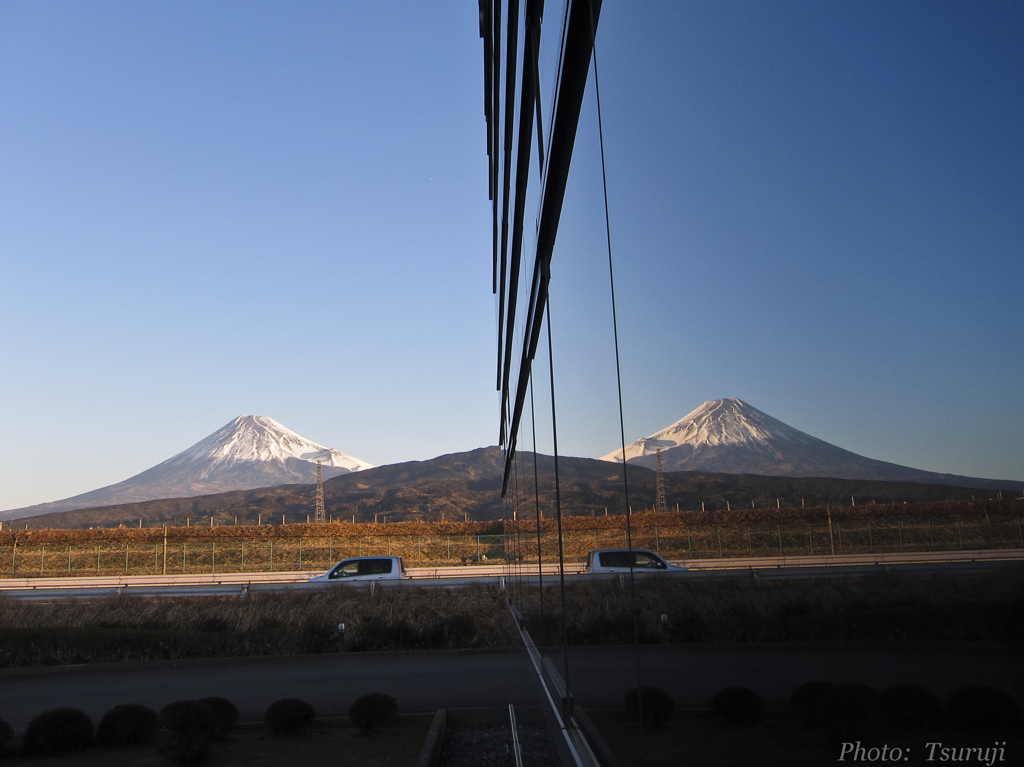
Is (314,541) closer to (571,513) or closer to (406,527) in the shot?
(406,527)

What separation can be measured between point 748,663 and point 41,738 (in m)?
8.21

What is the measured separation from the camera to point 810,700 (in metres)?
0.74

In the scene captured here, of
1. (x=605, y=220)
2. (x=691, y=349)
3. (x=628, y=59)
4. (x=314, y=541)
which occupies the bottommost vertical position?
(x=314, y=541)

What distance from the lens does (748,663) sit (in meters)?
0.93

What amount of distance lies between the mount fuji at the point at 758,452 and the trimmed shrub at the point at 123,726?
8043 millimetres

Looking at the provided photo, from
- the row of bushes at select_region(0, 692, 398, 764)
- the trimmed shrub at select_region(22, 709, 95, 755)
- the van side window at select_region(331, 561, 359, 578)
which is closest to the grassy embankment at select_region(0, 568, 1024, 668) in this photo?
the row of bushes at select_region(0, 692, 398, 764)

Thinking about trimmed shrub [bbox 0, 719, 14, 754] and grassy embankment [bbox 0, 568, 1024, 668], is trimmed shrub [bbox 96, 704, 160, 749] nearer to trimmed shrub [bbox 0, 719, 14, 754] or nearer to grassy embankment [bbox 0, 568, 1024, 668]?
trimmed shrub [bbox 0, 719, 14, 754]

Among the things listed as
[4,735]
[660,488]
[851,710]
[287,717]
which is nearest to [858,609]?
[851,710]

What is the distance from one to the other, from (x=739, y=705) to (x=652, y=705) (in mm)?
491

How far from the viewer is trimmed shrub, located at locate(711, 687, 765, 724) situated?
903mm

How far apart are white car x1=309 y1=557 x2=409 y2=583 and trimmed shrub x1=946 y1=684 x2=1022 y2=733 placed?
20.7m

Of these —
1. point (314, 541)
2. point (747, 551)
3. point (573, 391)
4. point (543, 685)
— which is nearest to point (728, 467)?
point (747, 551)

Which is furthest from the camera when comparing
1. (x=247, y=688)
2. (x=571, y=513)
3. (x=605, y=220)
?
(x=247, y=688)

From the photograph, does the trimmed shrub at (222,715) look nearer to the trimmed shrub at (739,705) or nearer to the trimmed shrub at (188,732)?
the trimmed shrub at (188,732)
